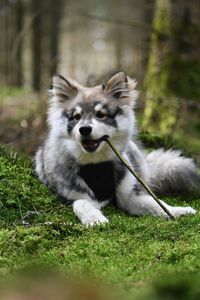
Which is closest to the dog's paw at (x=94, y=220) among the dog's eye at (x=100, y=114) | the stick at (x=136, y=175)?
the stick at (x=136, y=175)

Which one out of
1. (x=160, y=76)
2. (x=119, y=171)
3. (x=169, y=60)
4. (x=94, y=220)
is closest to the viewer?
(x=94, y=220)

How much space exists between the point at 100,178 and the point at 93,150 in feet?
1.17

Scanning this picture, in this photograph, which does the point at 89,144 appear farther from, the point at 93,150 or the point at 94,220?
the point at 94,220

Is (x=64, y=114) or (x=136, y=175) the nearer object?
(x=136, y=175)

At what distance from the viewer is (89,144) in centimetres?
590

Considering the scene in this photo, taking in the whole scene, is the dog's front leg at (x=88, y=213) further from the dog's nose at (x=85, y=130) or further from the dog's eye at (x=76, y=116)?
the dog's eye at (x=76, y=116)

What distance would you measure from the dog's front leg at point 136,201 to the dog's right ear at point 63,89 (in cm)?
111

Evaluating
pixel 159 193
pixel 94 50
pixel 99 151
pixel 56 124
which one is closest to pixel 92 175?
pixel 99 151

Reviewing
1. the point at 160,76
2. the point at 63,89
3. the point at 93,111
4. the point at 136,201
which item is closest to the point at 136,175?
the point at 136,201

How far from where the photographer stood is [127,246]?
4520 millimetres

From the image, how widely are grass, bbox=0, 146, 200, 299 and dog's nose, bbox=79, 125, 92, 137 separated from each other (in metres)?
0.75

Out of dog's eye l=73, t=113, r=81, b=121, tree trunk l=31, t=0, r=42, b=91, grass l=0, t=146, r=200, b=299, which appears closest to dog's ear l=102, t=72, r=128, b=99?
dog's eye l=73, t=113, r=81, b=121

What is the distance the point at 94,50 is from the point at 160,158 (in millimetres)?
30550

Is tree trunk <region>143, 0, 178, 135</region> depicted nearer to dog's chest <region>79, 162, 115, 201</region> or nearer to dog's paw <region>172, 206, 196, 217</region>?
dog's chest <region>79, 162, 115, 201</region>
